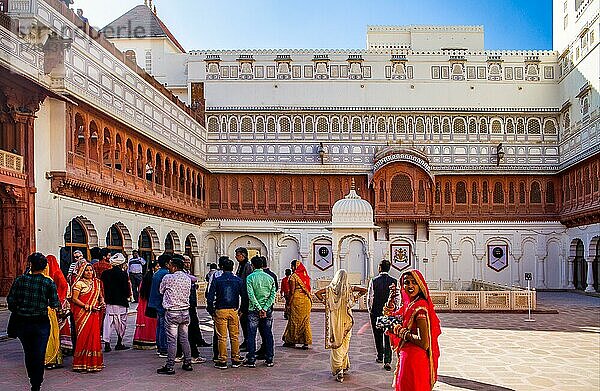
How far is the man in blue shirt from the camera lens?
1056 centimetres

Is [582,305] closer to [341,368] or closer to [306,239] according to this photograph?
[306,239]

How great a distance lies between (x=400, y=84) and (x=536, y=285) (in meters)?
11.5

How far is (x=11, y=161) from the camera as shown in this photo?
601 inches

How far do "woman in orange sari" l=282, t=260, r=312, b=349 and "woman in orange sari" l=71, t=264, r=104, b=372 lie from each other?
3467 millimetres

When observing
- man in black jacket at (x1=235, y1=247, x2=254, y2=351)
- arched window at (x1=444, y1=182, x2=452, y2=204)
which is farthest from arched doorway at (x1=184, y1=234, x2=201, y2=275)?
man in black jacket at (x1=235, y1=247, x2=254, y2=351)

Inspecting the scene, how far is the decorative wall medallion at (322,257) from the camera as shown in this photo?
108ft

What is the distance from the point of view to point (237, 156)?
3278cm

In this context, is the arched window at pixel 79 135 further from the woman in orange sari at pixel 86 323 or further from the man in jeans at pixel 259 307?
the man in jeans at pixel 259 307

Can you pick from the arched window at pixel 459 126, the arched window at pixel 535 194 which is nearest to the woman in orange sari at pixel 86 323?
the arched window at pixel 459 126

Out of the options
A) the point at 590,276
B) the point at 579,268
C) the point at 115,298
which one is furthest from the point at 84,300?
the point at 579,268

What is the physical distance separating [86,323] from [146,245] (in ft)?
51.8

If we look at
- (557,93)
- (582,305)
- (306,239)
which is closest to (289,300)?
(582,305)

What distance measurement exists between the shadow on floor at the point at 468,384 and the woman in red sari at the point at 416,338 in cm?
301

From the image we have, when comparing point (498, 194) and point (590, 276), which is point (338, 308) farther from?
point (498, 194)
